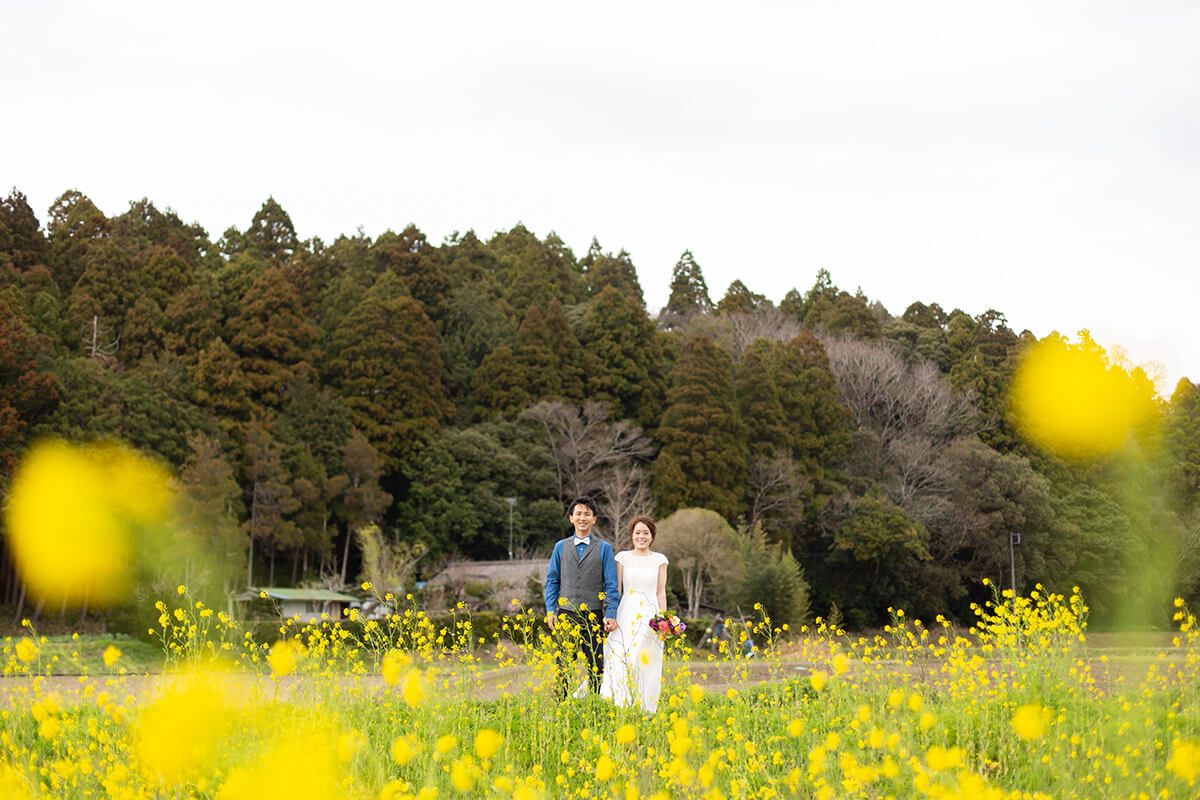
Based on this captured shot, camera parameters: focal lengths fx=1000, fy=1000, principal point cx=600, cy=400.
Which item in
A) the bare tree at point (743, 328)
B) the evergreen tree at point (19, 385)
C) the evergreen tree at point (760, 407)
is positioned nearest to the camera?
the evergreen tree at point (19, 385)

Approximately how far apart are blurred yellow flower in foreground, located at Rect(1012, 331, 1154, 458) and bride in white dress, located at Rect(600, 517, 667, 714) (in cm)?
3186

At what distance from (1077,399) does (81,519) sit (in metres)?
33.4

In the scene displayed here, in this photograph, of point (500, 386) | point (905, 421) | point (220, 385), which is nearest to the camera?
point (220, 385)

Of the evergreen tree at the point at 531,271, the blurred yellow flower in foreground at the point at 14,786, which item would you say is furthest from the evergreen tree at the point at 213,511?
the blurred yellow flower in foreground at the point at 14,786

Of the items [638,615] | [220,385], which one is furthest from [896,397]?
[638,615]

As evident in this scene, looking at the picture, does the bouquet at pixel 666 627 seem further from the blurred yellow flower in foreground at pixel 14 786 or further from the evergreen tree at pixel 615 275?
the evergreen tree at pixel 615 275

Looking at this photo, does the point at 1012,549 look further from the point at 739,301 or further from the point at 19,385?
the point at 19,385

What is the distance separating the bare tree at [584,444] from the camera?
32.6m

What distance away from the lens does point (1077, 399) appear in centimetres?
3756

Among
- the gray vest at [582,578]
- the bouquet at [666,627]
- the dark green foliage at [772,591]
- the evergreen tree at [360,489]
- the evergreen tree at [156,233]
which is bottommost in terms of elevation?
the dark green foliage at [772,591]

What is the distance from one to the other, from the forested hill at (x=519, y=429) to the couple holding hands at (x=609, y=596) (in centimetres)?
1968

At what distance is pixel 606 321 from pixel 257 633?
21.2 m

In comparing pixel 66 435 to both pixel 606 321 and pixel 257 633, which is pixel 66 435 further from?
pixel 606 321

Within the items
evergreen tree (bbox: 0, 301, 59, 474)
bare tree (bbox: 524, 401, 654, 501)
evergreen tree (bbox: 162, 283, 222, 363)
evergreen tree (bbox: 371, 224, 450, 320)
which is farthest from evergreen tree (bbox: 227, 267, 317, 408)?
bare tree (bbox: 524, 401, 654, 501)
